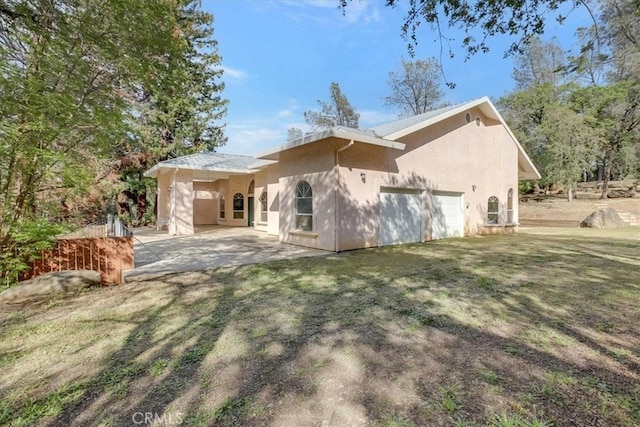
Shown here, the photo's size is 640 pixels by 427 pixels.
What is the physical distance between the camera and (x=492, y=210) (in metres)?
14.7

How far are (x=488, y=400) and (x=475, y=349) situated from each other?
0.85 meters

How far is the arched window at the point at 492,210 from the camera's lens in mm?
14633

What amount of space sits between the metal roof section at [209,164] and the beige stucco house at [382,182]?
0.05m

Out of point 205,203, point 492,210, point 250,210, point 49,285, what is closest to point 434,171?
point 492,210

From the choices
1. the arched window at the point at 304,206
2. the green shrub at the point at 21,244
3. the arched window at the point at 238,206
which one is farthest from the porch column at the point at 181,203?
the green shrub at the point at 21,244

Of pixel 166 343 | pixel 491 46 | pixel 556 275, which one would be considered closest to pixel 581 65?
pixel 491 46

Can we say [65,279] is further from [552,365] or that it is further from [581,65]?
[581,65]

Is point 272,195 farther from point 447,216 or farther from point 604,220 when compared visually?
point 604,220

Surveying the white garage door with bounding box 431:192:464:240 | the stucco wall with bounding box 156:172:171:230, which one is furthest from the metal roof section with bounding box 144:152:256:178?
the white garage door with bounding box 431:192:464:240

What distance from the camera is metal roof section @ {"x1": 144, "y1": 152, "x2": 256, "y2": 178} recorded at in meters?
13.9

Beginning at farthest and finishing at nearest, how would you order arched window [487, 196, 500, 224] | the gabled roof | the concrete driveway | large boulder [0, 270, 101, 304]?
arched window [487, 196, 500, 224] < the gabled roof < the concrete driveway < large boulder [0, 270, 101, 304]

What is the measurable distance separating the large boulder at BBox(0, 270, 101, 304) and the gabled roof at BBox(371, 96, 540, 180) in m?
8.66

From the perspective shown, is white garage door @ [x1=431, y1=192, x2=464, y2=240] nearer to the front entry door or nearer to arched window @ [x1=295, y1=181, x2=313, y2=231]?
arched window @ [x1=295, y1=181, x2=313, y2=231]

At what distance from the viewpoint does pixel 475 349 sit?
3.12 m
